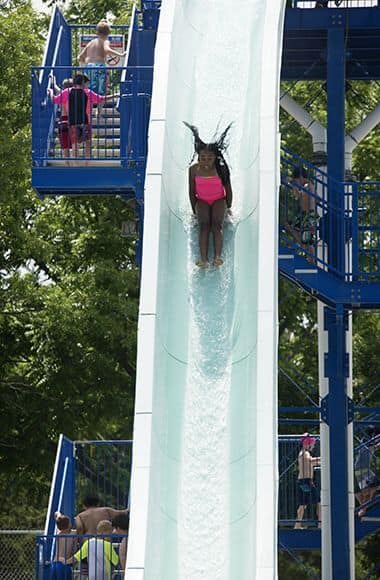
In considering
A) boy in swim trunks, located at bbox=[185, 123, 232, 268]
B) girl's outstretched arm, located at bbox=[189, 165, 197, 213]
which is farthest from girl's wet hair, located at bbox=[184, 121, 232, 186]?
girl's outstretched arm, located at bbox=[189, 165, 197, 213]

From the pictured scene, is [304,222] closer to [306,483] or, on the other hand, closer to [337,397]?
[337,397]

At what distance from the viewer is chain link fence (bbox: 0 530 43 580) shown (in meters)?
39.1

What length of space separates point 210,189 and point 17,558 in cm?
1491

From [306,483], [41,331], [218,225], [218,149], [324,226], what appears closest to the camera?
[218,225]

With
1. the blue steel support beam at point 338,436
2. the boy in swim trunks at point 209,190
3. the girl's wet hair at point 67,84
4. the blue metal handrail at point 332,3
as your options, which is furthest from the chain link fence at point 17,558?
the boy in swim trunks at point 209,190

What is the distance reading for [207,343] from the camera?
2575 centimetres

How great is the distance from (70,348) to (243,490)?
570 inches

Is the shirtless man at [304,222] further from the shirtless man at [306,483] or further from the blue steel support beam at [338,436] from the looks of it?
the shirtless man at [306,483]

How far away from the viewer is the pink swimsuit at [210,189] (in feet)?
88.6

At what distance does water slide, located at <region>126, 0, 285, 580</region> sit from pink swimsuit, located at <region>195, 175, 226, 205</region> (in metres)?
0.36

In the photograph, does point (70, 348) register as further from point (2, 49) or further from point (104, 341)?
point (2, 49)

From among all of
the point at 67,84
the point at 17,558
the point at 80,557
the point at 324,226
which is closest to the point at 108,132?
the point at 67,84

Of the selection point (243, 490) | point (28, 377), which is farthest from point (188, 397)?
point (28, 377)

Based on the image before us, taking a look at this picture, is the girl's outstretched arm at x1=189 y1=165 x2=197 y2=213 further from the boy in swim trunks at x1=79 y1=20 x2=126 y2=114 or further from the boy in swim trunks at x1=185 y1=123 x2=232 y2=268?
the boy in swim trunks at x1=79 y1=20 x2=126 y2=114
